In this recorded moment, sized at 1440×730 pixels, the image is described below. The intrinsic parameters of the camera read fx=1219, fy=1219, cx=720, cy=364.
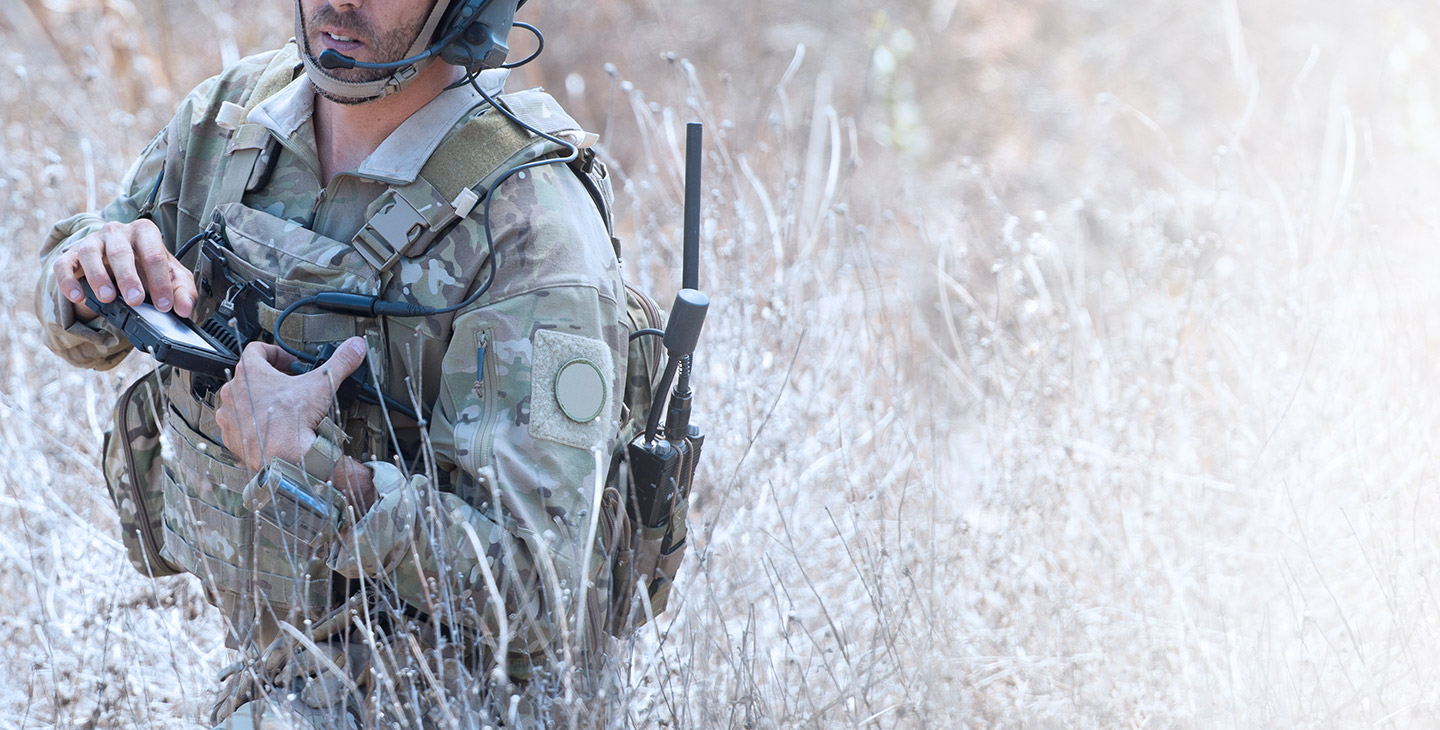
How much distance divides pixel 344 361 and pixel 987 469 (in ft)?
8.13

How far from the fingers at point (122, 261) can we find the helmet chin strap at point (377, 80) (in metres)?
0.45

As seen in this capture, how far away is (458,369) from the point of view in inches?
86.6

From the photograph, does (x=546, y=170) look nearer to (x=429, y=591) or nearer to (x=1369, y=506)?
(x=429, y=591)

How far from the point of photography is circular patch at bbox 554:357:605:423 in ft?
7.05

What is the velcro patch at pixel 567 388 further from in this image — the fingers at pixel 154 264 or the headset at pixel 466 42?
the fingers at pixel 154 264

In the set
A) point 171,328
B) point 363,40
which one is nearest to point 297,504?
point 171,328

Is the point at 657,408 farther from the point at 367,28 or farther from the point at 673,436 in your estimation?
the point at 367,28

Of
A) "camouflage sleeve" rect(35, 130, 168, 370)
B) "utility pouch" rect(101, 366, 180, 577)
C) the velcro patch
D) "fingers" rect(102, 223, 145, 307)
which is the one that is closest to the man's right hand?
"fingers" rect(102, 223, 145, 307)

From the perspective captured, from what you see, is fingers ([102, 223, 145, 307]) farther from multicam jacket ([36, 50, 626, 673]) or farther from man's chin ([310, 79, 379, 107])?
man's chin ([310, 79, 379, 107])

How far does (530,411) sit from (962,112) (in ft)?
22.1

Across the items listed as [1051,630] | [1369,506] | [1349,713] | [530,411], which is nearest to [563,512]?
[530,411]

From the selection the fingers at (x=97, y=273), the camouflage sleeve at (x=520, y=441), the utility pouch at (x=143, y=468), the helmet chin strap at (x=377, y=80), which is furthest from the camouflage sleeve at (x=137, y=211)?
the camouflage sleeve at (x=520, y=441)

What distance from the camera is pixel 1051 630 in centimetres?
317

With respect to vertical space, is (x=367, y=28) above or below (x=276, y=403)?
above
